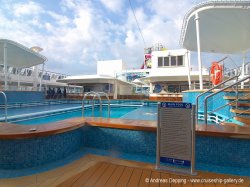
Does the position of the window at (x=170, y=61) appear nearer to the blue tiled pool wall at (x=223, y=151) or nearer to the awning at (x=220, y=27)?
the awning at (x=220, y=27)

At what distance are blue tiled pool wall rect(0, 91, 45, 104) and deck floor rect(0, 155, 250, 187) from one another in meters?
11.0

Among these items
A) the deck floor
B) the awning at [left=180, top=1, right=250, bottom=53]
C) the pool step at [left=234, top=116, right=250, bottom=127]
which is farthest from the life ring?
the deck floor

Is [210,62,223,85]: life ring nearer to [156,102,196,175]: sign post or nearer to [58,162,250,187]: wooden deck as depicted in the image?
[58,162,250,187]: wooden deck

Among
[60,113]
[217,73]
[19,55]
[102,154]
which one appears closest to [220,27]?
[217,73]

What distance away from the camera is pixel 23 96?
1366 cm

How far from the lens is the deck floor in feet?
6.50

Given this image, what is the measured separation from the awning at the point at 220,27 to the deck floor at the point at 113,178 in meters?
6.96

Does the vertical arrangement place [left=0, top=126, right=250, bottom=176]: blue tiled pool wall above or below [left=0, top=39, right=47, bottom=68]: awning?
below

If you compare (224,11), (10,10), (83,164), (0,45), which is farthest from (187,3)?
(0,45)

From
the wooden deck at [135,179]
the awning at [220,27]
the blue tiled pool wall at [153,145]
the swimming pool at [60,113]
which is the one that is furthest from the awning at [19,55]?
the wooden deck at [135,179]

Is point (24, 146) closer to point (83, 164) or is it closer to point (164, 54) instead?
point (83, 164)

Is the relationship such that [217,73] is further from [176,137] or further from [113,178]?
[113,178]

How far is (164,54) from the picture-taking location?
714 inches

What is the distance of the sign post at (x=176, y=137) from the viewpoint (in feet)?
7.11
